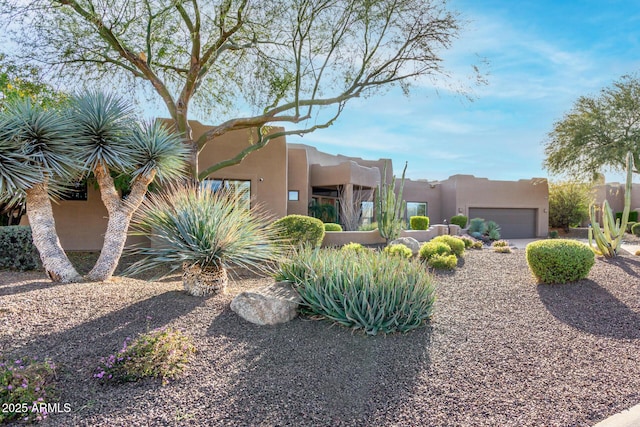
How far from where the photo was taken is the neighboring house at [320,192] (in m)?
14.1

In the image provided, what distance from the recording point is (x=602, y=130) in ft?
78.1

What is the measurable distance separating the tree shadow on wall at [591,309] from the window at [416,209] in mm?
17761

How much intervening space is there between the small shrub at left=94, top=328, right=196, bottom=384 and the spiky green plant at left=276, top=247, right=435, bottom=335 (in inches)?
76.8

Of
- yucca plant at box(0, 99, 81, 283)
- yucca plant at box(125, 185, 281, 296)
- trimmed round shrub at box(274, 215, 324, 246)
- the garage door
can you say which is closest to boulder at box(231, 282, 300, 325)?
yucca plant at box(125, 185, 281, 296)

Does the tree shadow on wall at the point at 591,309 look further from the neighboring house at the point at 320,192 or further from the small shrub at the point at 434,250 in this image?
the neighboring house at the point at 320,192

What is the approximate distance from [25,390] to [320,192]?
18.9m

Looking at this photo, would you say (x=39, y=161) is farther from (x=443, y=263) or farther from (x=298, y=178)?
(x=298, y=178)

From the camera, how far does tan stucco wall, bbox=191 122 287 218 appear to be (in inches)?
590

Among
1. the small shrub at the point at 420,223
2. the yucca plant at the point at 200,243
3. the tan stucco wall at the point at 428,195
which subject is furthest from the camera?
the tan stucco wall at the point at 428,195

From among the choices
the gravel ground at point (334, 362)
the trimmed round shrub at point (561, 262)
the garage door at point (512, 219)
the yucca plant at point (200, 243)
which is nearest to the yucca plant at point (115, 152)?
the gravel ground at point (334, 362)

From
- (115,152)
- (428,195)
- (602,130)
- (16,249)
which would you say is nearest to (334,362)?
(115,152)

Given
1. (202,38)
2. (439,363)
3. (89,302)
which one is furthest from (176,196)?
(202,38)

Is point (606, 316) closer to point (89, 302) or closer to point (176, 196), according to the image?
point (176, 196)

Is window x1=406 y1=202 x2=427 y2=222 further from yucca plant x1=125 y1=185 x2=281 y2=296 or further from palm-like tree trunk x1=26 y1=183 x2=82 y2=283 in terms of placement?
palm-like tree trunk x1=26 y1=183 x2=82 y2=283
